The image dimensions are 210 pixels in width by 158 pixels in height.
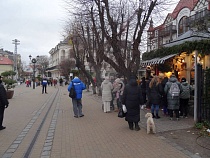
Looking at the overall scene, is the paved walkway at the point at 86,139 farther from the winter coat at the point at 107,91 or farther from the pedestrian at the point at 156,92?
the winter coat at the point at 107,91

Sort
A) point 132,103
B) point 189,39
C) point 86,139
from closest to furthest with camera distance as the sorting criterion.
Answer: point 86,139, point 132,103, point 189,39

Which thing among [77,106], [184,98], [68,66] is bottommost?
[77,106]

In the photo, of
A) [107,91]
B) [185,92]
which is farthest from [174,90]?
[107,91]

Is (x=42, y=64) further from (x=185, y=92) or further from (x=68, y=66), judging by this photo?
(x=185, y=92)

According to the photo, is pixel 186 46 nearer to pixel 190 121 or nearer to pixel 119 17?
pixel 190 121

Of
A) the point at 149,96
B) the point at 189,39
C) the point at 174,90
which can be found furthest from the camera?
the point at 189,39

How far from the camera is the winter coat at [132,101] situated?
23.8 ft

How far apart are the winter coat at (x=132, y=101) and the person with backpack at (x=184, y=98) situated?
252cm

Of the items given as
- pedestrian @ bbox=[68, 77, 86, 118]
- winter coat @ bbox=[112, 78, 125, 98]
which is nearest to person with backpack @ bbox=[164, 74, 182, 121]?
winter coat @ bbox=[112, 78, 125, 98]

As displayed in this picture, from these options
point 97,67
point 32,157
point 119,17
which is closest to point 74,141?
point 32,157

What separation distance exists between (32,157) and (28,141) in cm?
129

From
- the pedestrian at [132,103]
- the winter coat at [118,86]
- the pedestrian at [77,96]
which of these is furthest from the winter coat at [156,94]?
the pedestrian at [77,96]

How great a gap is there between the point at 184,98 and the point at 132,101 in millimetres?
2860

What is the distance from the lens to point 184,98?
9.00 metres
